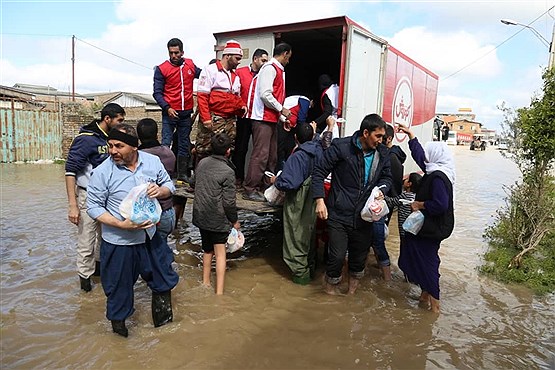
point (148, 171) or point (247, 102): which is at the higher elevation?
point (247, 102)

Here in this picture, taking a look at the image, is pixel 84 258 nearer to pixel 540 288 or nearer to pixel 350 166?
pixel 350 166

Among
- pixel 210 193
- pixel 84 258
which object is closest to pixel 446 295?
pixel 210 193

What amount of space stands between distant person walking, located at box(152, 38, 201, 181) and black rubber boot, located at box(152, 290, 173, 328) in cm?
234

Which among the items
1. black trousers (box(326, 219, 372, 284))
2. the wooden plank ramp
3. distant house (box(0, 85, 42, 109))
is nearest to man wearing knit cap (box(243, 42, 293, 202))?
the wooden plank ramp

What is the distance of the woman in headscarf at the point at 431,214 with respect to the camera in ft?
12.8

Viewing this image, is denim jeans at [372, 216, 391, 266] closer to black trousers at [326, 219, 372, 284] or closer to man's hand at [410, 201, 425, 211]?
black trousers at [326, 219, 372, 284]

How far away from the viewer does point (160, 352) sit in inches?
127

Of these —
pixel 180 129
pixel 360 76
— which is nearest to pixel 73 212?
pixel 180 129

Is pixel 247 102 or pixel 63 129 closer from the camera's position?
pixel 247 102

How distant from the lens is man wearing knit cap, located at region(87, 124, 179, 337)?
3.04 metres

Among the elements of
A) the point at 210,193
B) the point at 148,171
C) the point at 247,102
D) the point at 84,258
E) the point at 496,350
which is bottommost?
the point at 496,350

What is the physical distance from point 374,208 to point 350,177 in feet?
1.36

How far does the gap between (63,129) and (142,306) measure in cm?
1413

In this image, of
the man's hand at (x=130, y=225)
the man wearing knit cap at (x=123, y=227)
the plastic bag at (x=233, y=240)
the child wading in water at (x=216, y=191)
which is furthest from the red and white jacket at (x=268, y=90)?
the man's hand at (x=130, y=225)
